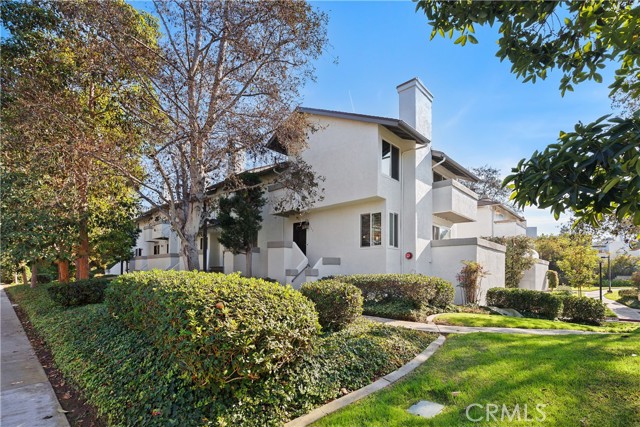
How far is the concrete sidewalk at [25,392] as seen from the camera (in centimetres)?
447

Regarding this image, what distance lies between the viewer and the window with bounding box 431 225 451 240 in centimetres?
1834

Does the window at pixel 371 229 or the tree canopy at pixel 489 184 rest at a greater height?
the tree canopy at pixel 489 184

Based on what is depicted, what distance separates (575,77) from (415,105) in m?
12.3

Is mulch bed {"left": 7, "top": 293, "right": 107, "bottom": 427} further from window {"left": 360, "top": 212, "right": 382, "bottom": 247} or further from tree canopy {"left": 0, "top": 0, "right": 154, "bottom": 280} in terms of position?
window {"left": 360, "top": 212, "right": 382, "bottom": 247}

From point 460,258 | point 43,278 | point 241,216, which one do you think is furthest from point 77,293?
point 43,278

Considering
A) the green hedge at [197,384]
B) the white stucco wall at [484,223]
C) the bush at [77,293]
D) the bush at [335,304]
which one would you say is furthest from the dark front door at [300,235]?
the white stucco wall at [484,223]

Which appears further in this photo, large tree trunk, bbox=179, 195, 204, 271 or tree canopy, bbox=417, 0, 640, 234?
large tree trunk, bbox=179, 195, 204, 271

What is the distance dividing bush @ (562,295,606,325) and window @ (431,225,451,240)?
6180mm

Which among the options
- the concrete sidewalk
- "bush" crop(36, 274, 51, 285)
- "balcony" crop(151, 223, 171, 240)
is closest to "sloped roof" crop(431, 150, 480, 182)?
the concrete sidewalk

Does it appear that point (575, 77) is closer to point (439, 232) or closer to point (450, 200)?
point (450, 200)

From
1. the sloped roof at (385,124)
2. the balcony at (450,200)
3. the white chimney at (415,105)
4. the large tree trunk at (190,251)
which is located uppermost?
the white chimney at (415,105)

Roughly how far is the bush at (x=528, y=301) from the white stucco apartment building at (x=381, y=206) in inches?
33.7

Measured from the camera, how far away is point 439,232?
62.1 feet

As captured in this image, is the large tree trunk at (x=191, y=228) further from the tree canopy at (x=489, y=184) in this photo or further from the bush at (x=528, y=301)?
the tree canopy at (x=489, y=184)
